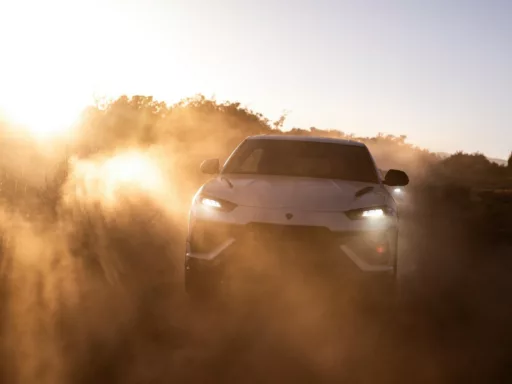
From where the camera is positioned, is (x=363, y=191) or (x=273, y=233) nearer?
(x=273, y=233)

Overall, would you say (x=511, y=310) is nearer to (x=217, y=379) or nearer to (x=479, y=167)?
(x=217, y=379)

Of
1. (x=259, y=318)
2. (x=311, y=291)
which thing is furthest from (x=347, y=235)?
(x=259, y=318)

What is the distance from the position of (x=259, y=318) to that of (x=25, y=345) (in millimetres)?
2096

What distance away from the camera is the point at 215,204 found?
6.91m

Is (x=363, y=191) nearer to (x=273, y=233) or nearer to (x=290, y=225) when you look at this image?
(x=290, y=225)

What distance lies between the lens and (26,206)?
14.0 meters

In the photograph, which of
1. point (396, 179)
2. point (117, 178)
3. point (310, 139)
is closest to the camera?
point (396, 179)

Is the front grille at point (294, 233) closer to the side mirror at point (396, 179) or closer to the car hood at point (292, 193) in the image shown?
the car hood at point (292, 193)

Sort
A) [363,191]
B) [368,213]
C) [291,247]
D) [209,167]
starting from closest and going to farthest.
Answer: [291,247]
[368,213]
[363,191]
[209,167]

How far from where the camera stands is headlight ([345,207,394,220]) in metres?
6.72

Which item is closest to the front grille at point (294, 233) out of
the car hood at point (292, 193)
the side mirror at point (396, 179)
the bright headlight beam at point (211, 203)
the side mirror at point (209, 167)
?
the car hood at point (292, 193)

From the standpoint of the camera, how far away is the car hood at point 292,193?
6730mm

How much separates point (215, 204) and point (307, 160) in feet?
6.52

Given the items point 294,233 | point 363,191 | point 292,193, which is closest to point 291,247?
point 294,233
